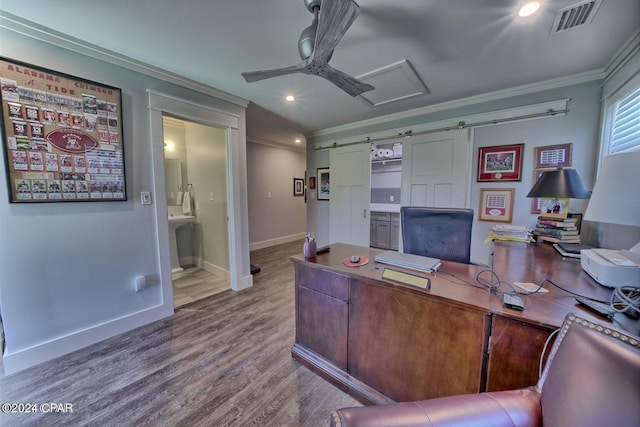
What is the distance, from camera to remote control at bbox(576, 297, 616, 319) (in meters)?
0.85

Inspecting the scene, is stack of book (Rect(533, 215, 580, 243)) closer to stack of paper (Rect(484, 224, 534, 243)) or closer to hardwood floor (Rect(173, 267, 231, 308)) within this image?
stack of paper (Rect(484, 224, 534, 243))

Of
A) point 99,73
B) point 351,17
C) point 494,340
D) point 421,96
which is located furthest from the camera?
point 421,96

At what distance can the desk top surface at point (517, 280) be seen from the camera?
2.96 ft

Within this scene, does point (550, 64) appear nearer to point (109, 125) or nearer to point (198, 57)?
point (198, 57)

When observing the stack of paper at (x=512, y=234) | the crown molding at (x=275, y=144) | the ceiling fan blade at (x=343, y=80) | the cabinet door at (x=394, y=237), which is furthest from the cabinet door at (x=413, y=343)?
the crown molding at (x=275, y=144)

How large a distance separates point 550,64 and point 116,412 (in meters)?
4.18

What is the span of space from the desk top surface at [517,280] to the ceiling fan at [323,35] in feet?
4.10

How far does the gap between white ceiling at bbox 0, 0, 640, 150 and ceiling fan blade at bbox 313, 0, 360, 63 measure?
0.31 m

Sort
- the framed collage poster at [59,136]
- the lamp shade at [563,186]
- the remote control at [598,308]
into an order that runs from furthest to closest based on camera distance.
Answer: the lamp shade at [563,186], the framed collage poster at [59,136], the remote control at [598,308]

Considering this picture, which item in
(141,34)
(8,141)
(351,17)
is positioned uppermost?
(141,34)

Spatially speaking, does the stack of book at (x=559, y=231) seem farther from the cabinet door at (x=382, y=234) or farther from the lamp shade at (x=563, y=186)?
the cabinet door at (x=382, y=234)

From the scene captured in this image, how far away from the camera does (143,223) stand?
87.4 inches

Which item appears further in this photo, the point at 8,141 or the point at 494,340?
the point at 8,141

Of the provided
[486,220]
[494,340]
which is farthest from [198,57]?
[486,220]
